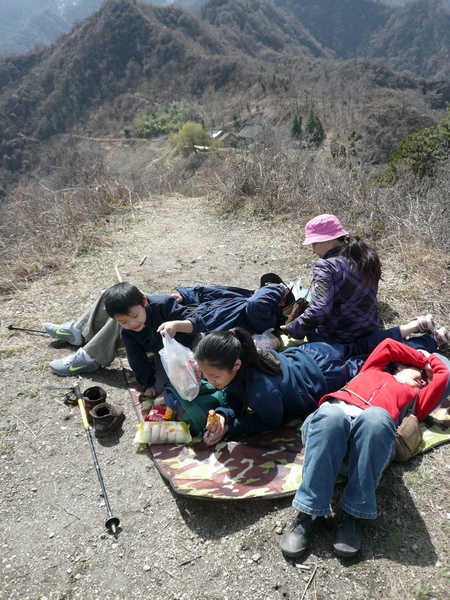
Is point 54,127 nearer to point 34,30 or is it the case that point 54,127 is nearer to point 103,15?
point 103,15

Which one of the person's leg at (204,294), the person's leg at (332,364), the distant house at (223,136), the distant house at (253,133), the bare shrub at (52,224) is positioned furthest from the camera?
the distant house at (223,136)

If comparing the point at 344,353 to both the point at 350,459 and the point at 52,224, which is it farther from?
the point at 52,224

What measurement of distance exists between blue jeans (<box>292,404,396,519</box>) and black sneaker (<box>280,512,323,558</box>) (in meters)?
0.09

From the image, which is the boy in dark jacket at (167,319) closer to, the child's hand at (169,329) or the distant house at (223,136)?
the child's hand at (169,329)

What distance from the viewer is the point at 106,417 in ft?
8.30

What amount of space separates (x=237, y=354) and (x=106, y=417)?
1040mm

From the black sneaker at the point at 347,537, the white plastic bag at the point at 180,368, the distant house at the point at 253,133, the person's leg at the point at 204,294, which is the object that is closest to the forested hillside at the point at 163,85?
the distant house at the point at 253,133

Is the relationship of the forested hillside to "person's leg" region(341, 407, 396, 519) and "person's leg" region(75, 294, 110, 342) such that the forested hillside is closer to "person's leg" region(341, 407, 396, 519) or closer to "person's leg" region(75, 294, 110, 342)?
"person's leg" region(75, 294, 110, 342)

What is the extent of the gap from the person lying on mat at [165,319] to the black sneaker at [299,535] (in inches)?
46.7

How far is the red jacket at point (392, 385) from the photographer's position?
6.53ft

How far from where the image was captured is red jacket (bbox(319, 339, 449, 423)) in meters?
1.99

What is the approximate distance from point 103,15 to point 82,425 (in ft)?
348

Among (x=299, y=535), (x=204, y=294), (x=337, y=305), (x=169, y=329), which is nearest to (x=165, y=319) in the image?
(x=169, y=329)

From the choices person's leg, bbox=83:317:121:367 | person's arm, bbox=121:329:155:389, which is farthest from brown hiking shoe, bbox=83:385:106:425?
person's leg, bbox=83:317:121:367
